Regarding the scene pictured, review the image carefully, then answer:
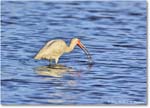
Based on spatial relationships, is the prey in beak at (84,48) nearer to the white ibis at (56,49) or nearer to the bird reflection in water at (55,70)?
the white ibis at (56,49)

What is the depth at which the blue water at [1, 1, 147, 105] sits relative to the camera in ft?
29.3

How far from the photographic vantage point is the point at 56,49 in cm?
955

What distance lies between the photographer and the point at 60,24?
10203 millimetres

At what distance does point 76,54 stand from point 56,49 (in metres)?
0.22

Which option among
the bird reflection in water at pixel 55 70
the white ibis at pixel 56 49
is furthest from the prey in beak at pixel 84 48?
the bird reflection in water at pixel 55 70

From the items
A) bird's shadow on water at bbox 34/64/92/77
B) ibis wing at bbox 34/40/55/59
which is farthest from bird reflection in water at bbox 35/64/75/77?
ibis wing at bbox 34/40/55/59

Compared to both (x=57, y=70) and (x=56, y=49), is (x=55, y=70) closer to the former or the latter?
(x=57, y=70)

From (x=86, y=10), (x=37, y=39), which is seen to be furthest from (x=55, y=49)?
(x=86, y=10)

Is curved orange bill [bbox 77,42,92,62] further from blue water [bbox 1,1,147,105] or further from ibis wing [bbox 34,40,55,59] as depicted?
ibis wing [bbox 34,40,55,59]

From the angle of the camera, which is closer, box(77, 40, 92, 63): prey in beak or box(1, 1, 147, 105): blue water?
box(1, 1, 147, 105): blue water

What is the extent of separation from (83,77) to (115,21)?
0.98m

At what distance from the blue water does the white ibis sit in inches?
2.4

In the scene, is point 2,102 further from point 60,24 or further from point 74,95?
point 60,24

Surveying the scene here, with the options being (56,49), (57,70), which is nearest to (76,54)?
(56,49)
